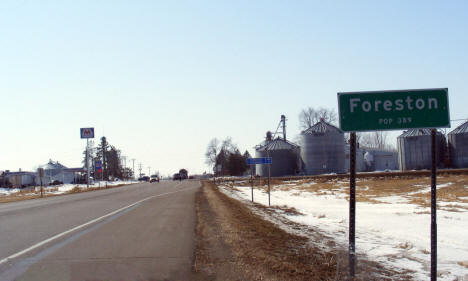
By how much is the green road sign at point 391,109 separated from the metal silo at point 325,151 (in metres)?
68.2

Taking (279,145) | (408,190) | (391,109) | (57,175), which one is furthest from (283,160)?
(391,109)

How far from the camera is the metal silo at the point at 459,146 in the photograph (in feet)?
226

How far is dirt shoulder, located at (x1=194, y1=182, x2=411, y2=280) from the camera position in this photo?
24.0 ft

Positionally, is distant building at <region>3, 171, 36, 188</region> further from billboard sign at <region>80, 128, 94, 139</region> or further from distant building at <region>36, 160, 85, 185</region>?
billboard sign at <region>80, 128, 94, 139</region>

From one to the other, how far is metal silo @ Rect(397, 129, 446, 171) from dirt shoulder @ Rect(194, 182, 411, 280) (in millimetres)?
65053

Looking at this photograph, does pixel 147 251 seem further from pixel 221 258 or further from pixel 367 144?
pixel 367 144

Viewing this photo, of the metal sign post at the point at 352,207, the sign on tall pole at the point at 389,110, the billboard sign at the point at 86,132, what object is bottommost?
the metal sign post at the point at 352,207

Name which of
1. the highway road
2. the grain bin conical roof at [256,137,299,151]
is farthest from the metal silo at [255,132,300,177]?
the highway road

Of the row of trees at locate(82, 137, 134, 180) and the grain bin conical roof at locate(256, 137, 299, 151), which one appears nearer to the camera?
the grain bin conical roof at locate(256, 137, 299, 151)

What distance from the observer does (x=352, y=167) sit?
6816 millimetres

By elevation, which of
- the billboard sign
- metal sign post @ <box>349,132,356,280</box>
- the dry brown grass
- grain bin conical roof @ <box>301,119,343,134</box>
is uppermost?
the billboard sign

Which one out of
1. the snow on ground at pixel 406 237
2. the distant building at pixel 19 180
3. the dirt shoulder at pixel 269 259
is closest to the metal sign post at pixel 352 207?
the dirt shoulder at pixel 269 259

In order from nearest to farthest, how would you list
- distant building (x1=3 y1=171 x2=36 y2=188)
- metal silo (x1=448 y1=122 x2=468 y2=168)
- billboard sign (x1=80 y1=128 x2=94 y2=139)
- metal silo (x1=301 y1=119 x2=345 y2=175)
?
metal silo (x1=448 y1=122 x2=468 y2=168) < metal silo (x1=301 y1=119 x2=345 y2=175) < billboard sign (x1=80 y1=128 x2=94 y2=139) < distant building (x1=3 y1=171 x2=36 y2=188)

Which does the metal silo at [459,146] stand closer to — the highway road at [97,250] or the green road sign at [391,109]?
the highway road at [97,250]
